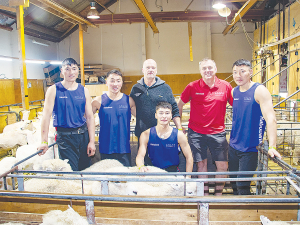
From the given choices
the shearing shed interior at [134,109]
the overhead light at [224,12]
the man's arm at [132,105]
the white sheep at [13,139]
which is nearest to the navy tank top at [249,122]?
the shearing shed interior at [134,109]

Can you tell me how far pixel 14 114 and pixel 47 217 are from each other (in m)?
6.57

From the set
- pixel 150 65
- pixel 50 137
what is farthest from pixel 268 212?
pixel 50 137

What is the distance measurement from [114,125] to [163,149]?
2.12ft

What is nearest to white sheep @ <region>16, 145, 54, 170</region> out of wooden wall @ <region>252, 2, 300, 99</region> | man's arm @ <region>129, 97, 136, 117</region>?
man's arm @ <region>129, 97, 136, 117</region>

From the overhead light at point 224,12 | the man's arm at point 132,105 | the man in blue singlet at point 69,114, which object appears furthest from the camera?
the overhead light at point 224,12

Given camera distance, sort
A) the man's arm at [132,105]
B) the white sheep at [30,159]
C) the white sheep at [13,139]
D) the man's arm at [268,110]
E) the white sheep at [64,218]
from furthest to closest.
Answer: the white sheep at [13,139] → the white sheep at [30,159] → the man's arm at [132,105] → the man's arm at [268,110] → the white sheep at [64,218]

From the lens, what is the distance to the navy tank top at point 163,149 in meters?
2.43

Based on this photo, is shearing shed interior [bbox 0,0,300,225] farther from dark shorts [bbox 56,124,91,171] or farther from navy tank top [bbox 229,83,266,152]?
navy tank top [bbox 229,83,266,152]

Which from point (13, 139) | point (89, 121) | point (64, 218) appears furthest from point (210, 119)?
point (13, 139)

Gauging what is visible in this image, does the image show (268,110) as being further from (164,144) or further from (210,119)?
(164,144)

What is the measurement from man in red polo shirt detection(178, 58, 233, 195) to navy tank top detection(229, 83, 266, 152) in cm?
30

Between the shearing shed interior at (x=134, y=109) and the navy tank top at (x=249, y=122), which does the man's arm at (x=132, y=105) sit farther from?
the navy tank top at (x=249, y=122)

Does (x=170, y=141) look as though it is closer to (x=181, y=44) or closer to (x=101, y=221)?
(x=101, y=221)

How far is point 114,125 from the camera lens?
104 inches
